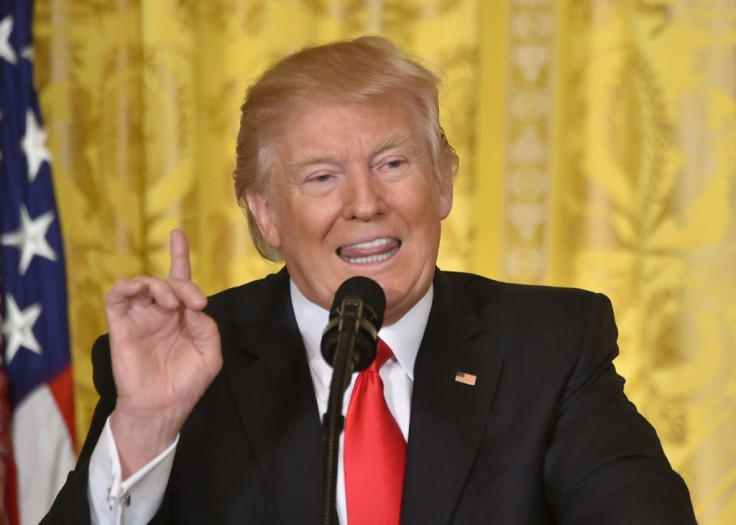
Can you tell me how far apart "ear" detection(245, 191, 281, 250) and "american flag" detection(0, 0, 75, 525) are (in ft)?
3.21

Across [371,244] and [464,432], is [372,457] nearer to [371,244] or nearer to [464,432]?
[464,432]

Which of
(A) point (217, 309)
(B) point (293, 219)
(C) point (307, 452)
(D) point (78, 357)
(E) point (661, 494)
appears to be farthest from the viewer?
(D) point (78, 357)

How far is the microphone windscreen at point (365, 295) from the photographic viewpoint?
1.66 m

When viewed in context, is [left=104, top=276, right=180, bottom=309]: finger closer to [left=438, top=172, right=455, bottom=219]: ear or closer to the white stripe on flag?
[left=438, top=172, right=455, bottom=219]: ear

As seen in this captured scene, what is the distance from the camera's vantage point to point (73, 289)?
3.50 metres

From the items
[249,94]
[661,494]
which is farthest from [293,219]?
[661,494]

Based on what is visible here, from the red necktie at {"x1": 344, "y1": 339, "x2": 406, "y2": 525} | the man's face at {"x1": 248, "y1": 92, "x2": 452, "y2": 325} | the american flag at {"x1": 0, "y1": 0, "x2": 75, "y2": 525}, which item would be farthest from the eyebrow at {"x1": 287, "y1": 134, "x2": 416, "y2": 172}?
the american flag at {"x1": 0, "y1": 0, "x2": 75, "y2": 525}

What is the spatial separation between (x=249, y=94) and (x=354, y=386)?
67 cm

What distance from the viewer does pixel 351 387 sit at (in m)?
2.26

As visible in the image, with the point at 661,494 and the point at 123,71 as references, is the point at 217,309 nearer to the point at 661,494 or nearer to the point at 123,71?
the point at 661,494

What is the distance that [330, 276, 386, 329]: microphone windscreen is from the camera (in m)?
1.66

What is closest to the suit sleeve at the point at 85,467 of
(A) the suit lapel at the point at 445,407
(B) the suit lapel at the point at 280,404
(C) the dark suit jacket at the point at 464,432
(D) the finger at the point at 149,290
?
(C) the dark suit jacket at the point at 464,432

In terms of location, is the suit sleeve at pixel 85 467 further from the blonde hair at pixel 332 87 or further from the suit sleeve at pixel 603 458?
the suit sleeve at pixel 603 458

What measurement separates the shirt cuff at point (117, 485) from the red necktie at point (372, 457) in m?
0.34
